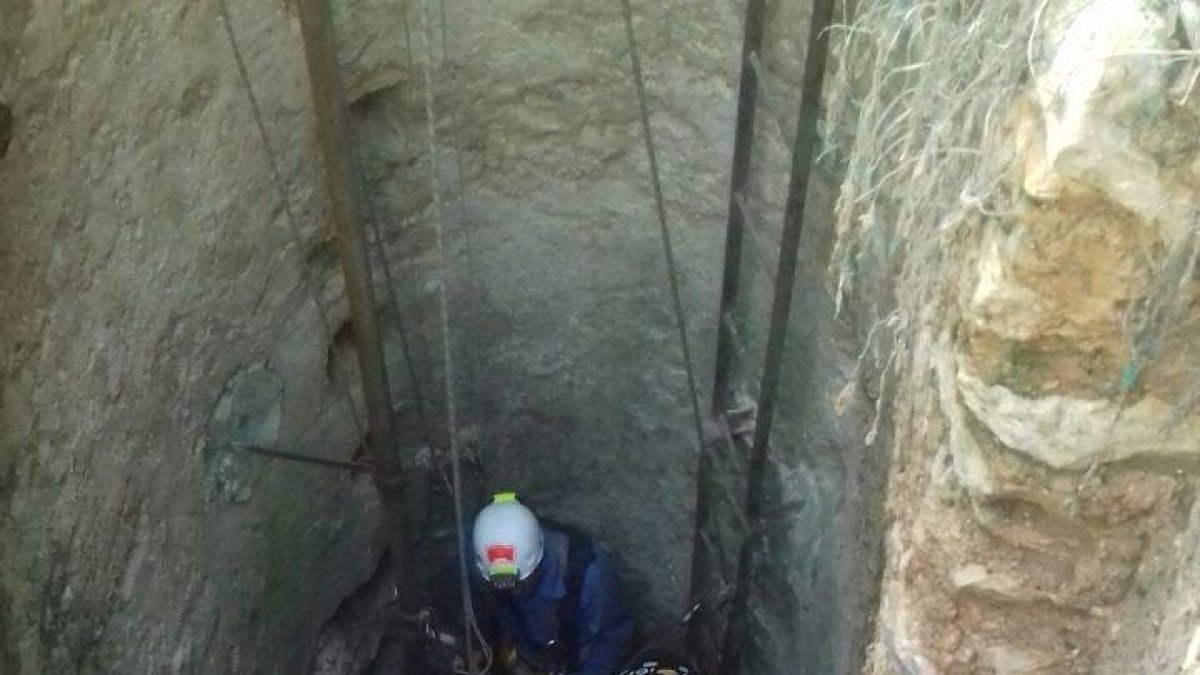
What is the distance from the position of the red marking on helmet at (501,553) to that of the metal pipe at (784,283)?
2.19 ft

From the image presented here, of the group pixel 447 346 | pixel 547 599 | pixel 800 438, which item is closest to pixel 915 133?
pixel 800 438

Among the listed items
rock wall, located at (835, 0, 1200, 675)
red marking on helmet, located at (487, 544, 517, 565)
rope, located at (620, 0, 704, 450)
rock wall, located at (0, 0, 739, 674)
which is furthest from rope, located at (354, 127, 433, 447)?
rock wall, located at (835, 0, 1200, 675)

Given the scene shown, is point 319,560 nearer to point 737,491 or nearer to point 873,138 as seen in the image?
point 737,491

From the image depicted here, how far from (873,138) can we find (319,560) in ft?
7.74

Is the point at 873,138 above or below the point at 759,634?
above

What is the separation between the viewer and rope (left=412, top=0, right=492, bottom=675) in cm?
380

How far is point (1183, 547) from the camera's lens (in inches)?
84.0

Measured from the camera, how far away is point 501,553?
425 cm

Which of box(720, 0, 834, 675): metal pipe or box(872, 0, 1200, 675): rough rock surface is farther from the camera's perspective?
box(720, 0, 834, 675): metal pipe

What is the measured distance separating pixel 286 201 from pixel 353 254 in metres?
0.27

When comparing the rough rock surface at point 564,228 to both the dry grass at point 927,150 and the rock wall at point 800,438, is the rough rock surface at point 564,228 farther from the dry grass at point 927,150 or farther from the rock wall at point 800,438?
the dry grass at point 927,150

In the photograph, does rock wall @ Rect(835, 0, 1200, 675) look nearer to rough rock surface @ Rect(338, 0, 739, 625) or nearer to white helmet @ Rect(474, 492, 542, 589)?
rough rock surface @ Rect(338, 0, 739, 625)

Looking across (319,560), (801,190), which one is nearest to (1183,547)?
(801,190)

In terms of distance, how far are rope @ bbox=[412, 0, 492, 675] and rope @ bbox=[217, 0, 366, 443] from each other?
0.31 metres
